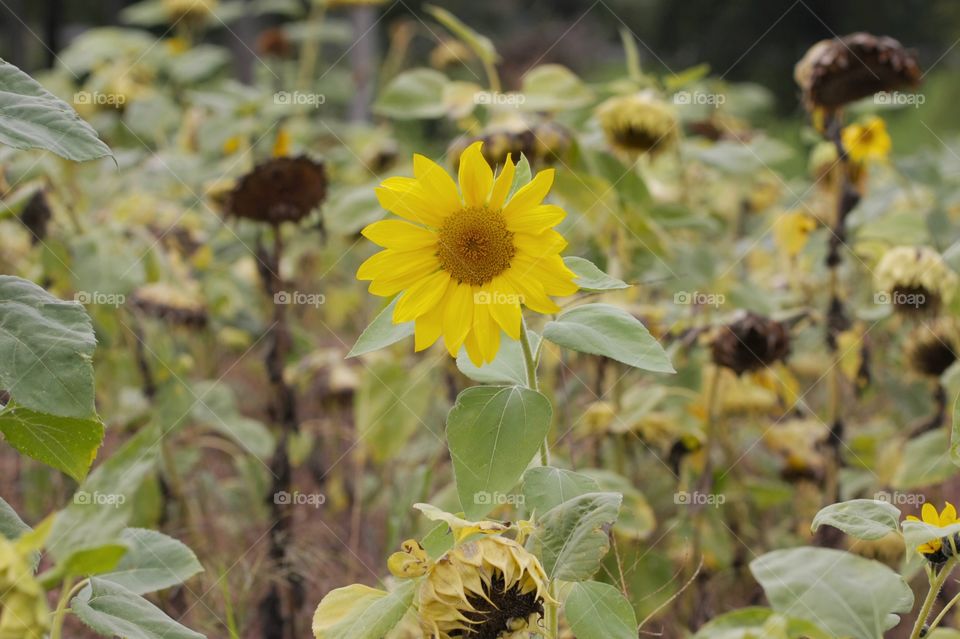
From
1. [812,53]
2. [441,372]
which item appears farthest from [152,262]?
[812,53]

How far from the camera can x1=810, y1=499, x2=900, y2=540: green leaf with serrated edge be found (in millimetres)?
454

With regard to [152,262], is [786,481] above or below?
below

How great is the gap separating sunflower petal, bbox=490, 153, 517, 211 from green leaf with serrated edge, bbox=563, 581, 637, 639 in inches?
7.5

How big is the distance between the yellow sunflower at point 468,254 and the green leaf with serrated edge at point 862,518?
0.16m

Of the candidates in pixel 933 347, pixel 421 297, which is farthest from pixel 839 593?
pixel 933 347

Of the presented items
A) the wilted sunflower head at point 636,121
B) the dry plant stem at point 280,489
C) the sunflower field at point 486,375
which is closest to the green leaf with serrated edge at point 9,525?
the sunflower field at point 486,375

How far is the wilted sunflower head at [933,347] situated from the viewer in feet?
3.05

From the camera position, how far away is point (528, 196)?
1.63ft

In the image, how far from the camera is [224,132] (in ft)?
4.09

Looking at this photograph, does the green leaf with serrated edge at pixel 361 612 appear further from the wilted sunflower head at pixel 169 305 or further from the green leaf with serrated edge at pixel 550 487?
the wilted sunflower head at pixel 169 305

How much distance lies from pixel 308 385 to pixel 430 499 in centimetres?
36

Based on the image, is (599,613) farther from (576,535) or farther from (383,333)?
(383,333)

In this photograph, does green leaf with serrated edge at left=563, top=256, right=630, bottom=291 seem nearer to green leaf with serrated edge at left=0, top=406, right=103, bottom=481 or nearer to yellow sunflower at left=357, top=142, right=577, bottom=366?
yellow sunflower at left=357, top=142, right=577, bottom=366

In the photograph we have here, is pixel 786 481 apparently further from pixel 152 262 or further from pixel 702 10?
pixel 702 10
